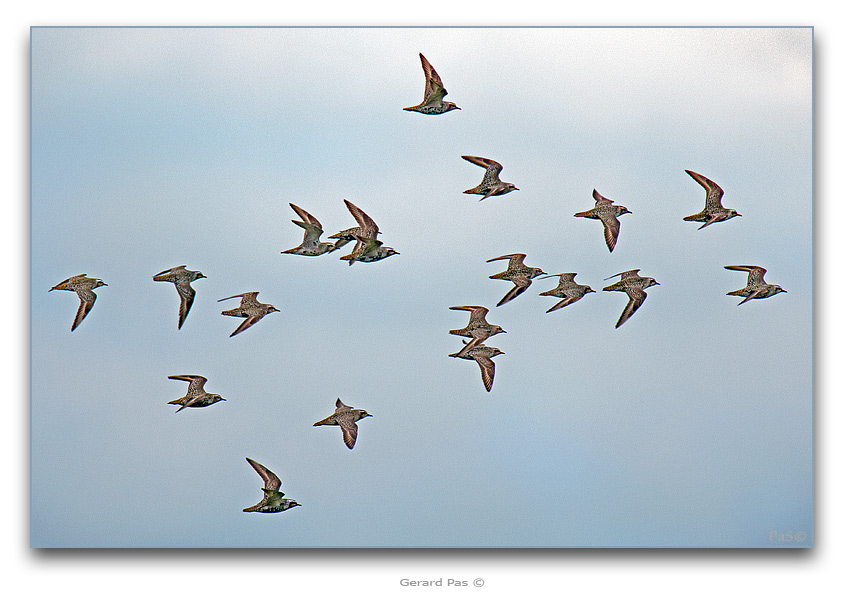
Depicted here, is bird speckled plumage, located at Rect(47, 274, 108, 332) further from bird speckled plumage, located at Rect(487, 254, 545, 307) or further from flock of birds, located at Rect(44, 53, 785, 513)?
bird speckled plumage, located at Rect(487, 254, 545, 307)

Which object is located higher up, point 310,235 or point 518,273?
point 310,235

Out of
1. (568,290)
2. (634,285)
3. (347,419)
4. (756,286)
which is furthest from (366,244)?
(756,286)

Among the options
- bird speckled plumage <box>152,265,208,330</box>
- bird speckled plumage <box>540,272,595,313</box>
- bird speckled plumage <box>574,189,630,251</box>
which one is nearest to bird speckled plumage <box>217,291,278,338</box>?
bird speckled plumage <box>152,265,208,330</box>

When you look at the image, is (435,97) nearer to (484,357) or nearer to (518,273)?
(518,273)

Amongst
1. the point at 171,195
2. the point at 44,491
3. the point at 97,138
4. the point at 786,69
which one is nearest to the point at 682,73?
the point at 786,69
